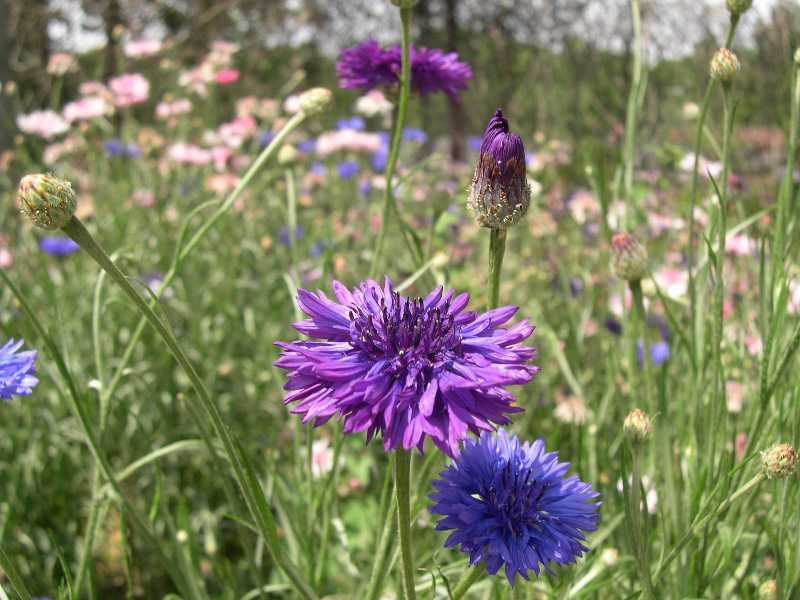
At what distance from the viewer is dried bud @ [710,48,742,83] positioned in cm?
92

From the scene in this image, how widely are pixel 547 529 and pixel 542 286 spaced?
1645 mm

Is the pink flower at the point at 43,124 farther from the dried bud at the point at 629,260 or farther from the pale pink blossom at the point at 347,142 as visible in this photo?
the dried bud at the point at 629,260

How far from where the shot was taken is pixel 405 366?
609 mm

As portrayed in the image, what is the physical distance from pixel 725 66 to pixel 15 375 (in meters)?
0.82

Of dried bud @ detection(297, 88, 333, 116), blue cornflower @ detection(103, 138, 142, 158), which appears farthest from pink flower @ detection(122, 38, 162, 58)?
dried bud @ detection(297, 88, 333, 116)

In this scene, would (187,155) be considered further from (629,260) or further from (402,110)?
(629,260)

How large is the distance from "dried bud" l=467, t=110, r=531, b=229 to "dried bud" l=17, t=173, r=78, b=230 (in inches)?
13.5

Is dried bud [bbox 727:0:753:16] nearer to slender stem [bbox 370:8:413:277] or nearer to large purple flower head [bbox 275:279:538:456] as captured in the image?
slender stem [bbox 370:8:413:277]

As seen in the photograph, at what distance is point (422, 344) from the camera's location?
0.62 metres

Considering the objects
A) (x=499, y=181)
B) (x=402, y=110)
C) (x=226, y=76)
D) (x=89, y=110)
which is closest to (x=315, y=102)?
(x=402, y=110)

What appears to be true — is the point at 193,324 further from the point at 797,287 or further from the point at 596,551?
the point at 797,287

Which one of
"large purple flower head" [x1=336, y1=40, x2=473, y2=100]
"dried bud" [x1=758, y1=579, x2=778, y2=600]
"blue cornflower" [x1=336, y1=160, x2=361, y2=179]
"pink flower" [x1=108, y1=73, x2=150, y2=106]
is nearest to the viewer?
"dried bud" [x1=758, y1=579, x2=778, y2=600]

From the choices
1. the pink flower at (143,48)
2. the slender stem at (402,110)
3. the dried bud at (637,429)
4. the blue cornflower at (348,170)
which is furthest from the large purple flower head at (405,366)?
the pink flower at (143,48)

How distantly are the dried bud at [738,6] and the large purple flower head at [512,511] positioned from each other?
63 cm
